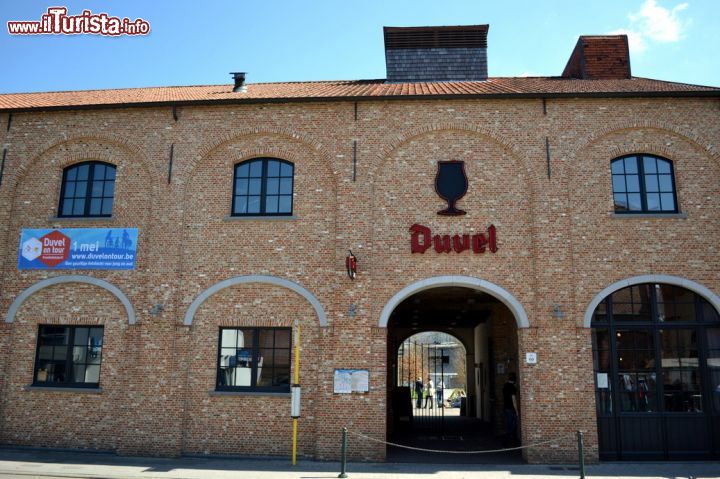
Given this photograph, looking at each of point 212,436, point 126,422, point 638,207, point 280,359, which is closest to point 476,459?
point 280,359

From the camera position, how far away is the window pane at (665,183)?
45.5 ft

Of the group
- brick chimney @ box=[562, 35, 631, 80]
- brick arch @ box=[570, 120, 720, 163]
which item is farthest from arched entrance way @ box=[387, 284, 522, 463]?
brick chimney @ box=[562, 35, 631, 80]

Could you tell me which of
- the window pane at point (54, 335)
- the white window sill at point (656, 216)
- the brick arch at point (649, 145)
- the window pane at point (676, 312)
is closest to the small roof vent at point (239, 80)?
the window pane at point (54, 335)

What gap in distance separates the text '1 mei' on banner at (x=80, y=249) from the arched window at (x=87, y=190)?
607 millimetres

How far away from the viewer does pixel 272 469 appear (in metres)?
11.8

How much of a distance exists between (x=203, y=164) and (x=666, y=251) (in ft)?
36.9

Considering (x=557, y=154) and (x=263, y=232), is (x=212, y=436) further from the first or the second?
(x=557, y=154)

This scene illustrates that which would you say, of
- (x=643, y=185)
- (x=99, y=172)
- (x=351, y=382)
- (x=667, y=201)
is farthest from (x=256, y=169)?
(x=667, y=201)

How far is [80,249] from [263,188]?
4728 mm

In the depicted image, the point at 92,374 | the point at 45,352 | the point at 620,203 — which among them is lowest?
the point at 92,374

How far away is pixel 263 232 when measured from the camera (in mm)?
13945

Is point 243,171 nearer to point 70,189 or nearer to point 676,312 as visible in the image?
point 70,189

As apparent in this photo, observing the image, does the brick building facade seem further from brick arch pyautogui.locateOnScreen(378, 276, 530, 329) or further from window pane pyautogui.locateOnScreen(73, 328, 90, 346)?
window pane pyautogui.locateOnScreen(73, 328, 90, 346)

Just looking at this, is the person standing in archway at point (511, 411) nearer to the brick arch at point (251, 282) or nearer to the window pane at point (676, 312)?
the window pane at point (676, 312)
